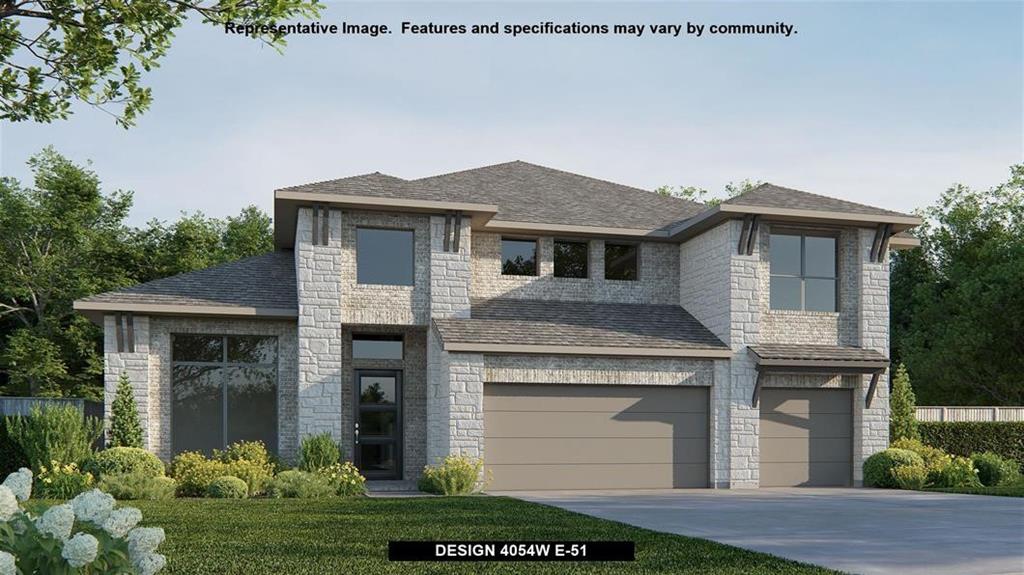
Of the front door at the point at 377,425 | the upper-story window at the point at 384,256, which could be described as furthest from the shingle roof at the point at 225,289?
the front door at the point at 377,425

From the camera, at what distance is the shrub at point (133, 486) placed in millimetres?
17109

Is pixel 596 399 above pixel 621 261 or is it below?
below

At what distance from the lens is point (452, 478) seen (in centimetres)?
1841

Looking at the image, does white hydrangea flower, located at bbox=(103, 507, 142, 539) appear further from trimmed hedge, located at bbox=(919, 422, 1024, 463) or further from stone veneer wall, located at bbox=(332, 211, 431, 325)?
trimmed hedge, located at bbox=(919, 422, 1024, 463)

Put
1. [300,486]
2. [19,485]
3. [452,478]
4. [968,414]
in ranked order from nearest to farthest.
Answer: [19,485], [300,486], [452,478], [968,414]

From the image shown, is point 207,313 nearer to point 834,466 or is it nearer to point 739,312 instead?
point 739,312

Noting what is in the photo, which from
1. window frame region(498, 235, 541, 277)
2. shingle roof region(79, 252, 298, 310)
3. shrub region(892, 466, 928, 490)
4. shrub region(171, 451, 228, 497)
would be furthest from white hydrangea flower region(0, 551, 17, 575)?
shrub region(892, 466, 928, 490)

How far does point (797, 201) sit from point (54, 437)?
1571 cm

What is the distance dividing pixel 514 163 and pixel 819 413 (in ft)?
34.1

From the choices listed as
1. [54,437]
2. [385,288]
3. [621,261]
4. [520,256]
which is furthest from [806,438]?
[54,437]

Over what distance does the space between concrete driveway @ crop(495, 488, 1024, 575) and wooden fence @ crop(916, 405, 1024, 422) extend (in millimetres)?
6064

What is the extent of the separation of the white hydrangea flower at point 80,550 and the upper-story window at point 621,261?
18.6 m

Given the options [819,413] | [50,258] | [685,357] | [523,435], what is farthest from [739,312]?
[50,258]

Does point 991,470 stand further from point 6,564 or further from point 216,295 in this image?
point 6,564
